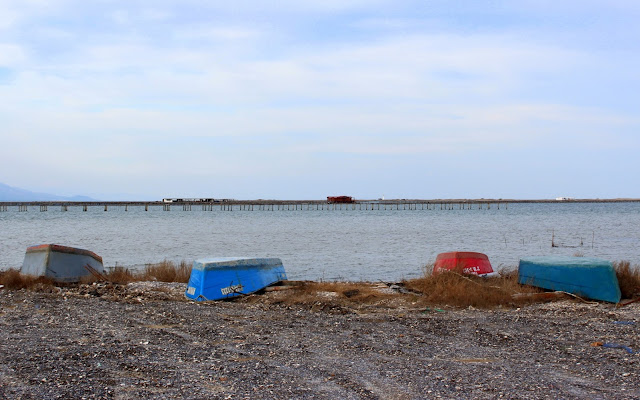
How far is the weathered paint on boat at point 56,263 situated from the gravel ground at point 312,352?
4.01 meters

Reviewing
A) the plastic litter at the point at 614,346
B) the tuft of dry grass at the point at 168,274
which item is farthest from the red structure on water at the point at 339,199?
the plastic litter at the point at 614,346

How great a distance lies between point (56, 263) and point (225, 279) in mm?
5330

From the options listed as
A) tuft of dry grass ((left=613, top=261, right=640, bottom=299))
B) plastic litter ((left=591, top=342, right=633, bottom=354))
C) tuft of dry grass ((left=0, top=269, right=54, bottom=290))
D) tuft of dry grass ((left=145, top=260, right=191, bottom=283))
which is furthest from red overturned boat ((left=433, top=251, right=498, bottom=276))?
Result: tuft of dry grass ((left=0, top=269, right=54, bottom=290))

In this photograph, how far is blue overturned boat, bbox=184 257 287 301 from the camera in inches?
523

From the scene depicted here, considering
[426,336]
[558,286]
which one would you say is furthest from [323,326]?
[558,286]

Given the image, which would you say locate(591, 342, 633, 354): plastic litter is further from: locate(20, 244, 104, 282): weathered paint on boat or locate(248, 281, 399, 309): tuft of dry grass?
locate(20, 244, 104, 282): weathered paint on boat

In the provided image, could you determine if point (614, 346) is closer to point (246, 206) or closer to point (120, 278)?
point (120, 278)

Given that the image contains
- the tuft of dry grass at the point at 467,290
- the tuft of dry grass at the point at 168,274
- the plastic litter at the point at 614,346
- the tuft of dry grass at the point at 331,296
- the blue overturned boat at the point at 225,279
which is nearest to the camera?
the plastic litter at the point at 614,346

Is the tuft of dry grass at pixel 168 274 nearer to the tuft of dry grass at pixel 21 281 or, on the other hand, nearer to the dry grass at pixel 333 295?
the tuft of dry grass at pixel 21 281

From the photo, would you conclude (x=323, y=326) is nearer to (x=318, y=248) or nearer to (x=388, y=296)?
(x=388, y=296)

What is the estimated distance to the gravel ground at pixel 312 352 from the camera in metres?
5.95

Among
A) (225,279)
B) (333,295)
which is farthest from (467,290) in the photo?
(225,279)

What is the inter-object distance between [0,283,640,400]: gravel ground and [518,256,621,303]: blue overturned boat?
0.72 m

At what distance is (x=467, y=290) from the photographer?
42.1 feet
